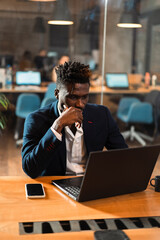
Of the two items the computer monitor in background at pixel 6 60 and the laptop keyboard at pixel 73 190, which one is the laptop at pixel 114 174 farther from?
the computer monitor in background at pixel 6 60

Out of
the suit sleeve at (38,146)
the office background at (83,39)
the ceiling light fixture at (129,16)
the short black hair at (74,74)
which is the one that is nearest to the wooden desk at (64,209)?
the suit sleeve at (38,146)

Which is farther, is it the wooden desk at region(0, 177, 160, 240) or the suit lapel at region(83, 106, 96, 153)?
the suit lapel at region(83, 106, 96, 153)

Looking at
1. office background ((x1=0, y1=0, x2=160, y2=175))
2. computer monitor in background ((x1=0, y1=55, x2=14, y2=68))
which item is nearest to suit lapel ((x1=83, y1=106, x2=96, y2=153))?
office background ((x1=0, y1=0, x2=160, y2=175))

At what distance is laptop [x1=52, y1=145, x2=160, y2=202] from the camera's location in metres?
1.50

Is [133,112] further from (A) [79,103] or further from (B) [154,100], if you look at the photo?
(A) [79,103]

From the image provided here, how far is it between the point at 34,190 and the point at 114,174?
393mm

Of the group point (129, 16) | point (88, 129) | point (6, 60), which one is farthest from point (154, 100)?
point (88, 129)

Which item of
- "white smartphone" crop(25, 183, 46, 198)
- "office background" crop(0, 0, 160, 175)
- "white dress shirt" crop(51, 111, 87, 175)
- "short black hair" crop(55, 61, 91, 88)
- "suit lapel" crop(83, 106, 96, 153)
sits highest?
"office background" crop(0, 0, 160, 175)

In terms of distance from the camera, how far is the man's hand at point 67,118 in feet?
6.11

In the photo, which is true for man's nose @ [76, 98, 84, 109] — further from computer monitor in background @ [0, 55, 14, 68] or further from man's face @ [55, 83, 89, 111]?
computer monitor in background @ [0, 55, 14, 68]

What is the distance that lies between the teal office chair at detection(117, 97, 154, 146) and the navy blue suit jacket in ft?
9.33

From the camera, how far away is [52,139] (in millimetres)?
1814

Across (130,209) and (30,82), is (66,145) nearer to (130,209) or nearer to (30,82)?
(130,209)

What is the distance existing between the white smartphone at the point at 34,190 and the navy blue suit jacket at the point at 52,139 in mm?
119
